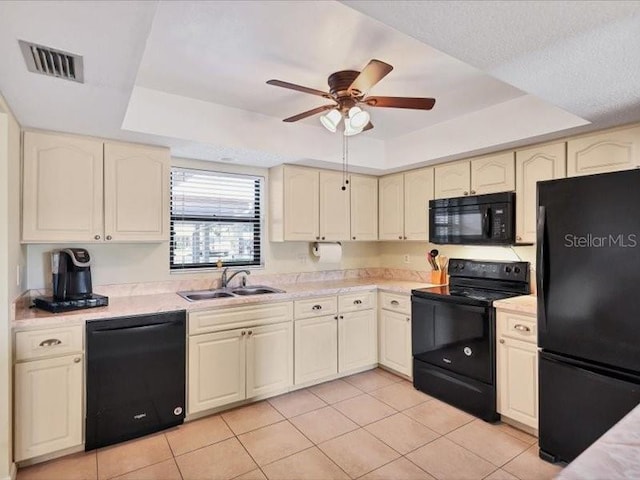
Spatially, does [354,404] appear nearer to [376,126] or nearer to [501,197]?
[501,197]

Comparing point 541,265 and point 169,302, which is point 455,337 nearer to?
point 541,265

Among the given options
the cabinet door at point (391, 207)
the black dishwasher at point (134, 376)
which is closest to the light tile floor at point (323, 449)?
the black dishwasher at point (134, 376)

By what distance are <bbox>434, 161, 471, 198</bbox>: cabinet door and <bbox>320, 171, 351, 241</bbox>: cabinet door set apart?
94 centimetres

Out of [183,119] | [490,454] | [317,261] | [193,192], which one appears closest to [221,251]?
[193,192]

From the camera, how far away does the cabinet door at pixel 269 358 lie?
2.97m

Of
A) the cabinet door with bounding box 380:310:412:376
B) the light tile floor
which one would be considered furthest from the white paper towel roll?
the light tile floor

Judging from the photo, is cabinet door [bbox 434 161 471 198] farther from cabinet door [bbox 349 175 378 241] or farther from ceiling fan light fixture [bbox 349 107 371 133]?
ceiling fan light fixture [bbox 349 107 371 133]

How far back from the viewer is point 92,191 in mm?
2613

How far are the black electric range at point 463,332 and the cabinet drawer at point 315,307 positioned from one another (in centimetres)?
73

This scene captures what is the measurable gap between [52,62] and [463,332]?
300 cm

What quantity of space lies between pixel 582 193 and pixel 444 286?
164 centimetres

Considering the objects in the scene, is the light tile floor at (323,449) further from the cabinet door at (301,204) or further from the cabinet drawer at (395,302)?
the cabinet door at (301,204)

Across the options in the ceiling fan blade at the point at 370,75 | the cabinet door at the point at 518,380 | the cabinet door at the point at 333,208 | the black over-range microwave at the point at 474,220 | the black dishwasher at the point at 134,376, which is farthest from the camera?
the cabinet door at the point at 333,208

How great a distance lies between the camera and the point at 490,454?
2332 mm
